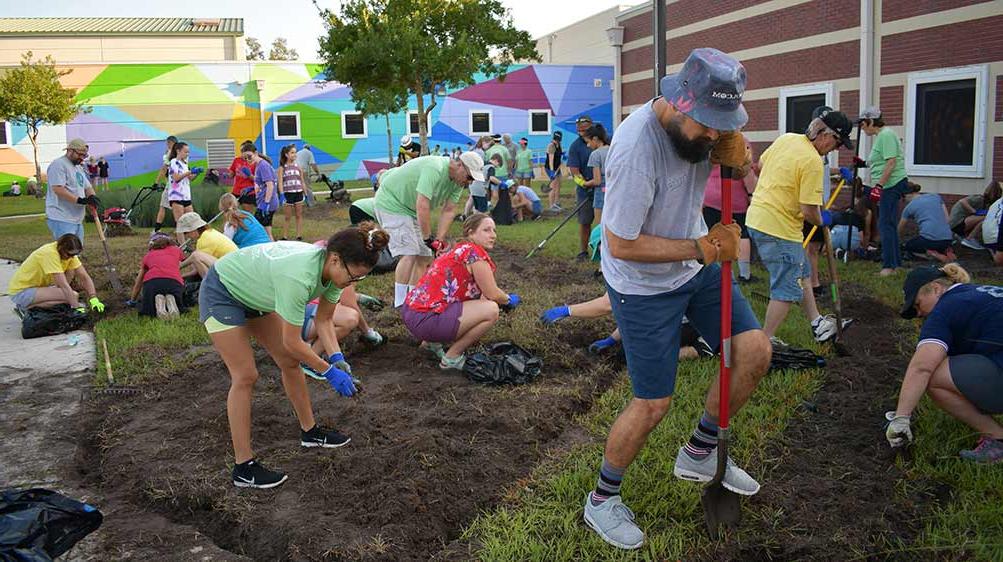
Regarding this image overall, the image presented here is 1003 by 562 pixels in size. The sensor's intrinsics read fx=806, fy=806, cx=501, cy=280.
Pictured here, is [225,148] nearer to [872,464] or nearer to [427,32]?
[427,32]

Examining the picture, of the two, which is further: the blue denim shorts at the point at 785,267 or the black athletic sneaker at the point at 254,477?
the blue denim shorts at the point at 785,267

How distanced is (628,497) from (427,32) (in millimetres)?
19178

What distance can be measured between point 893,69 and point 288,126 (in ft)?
78.4

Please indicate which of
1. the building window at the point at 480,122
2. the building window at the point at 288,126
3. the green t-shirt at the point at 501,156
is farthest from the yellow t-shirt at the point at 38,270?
the building window at the point at 480,122

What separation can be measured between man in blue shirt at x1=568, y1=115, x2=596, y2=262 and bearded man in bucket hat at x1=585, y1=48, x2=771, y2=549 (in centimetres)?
699

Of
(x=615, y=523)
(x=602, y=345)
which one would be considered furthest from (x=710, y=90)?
(x=602, y=345)

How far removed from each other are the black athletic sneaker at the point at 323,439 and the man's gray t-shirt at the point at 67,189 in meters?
5.83

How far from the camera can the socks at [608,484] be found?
3.41 metres

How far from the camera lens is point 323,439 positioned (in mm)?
4621

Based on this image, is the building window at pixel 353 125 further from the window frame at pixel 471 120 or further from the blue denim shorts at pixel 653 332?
the blue denim shorts at pixel 653 332

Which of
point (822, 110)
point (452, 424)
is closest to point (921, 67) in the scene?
point (822, 110)

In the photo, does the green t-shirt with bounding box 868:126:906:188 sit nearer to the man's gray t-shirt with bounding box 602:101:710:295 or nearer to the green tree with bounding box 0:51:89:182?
the man's gray t-shirt with bounding box 602:101:710:295

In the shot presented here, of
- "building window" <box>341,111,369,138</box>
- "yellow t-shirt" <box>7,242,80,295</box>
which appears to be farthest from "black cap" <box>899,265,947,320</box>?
"building window" <box>341,111,369,138</box>

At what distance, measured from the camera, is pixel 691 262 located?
3.39 m
